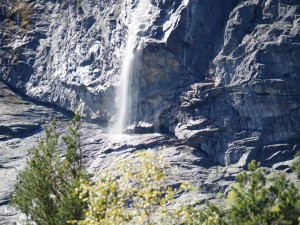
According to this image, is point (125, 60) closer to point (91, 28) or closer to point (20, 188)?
point (91, 28)

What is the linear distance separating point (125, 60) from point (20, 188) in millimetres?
29327

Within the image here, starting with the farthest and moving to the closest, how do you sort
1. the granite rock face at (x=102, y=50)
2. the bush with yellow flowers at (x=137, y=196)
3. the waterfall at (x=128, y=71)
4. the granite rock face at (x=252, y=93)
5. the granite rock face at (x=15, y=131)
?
the waterfall at (x=128, y=71), the granite rock face at (x=102, y=50), the granite rock face at (x=15, y=131), the granite rock face at (x=252, y=93), the bush with yellow flowers at (x=137, y=196)

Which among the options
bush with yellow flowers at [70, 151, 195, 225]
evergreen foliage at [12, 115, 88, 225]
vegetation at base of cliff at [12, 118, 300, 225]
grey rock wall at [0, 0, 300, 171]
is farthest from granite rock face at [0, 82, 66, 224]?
bush with yellow flowers at [70, 151, 195, 225]

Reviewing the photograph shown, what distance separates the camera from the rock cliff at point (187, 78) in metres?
40.5

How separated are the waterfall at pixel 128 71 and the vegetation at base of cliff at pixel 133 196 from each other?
27.8 meters

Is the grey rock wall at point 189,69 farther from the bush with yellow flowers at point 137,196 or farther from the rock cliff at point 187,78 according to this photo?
the bush with yellow flowers at point 137,196

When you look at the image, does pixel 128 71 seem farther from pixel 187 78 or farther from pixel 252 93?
pixel 252 93

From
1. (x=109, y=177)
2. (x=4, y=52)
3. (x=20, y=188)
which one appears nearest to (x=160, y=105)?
(x=4, y=52)

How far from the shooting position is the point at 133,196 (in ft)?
38.0

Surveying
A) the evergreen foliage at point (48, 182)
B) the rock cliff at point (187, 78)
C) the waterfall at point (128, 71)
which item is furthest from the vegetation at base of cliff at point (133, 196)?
the waterfall at point (128, 71)

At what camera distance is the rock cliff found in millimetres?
40500

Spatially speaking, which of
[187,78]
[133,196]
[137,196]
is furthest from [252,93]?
[137,196]

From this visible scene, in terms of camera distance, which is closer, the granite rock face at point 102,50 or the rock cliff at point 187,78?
the rock cliff at point 187,78

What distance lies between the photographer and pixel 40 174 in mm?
17828
